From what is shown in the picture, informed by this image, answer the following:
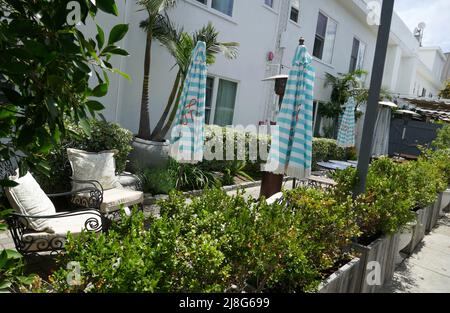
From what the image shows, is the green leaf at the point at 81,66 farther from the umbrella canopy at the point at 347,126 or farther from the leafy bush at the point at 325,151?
the umbrella canopy at the point at 347,126

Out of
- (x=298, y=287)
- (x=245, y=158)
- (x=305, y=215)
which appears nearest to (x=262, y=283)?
(x=298, y=287)

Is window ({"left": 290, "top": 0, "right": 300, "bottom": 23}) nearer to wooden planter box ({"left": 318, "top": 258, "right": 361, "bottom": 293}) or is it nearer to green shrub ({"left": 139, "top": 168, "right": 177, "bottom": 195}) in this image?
green shrub ({"left": 139, "top": 168, "right": 177, "bottom": 195})

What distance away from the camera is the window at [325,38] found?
14786 mm

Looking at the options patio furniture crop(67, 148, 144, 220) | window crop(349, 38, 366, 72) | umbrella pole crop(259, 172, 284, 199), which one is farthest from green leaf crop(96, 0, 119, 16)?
window crop(349, 38, 366, 72)

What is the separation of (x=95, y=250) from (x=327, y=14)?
15.5 metres

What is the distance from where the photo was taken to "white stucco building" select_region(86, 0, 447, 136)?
8.09 m

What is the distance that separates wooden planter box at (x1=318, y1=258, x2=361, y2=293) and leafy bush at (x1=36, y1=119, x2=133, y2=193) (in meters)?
4.21

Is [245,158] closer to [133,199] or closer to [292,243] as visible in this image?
[133,199]

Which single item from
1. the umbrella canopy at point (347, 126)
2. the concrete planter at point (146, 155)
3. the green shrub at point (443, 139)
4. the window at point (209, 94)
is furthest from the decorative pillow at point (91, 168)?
the green shrub at point (443, 139)

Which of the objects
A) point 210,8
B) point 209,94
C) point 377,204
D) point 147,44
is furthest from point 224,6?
point 377,204

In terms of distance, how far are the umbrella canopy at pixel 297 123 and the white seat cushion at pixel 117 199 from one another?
2504 millimetres

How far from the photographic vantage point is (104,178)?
5445 mm

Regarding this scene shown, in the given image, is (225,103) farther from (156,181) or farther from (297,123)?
(297,123)

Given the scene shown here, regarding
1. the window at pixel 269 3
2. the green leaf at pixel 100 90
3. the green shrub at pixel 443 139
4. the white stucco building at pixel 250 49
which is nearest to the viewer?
the green leaf at pixel 100 90
